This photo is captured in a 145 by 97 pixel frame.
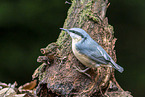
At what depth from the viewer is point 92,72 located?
70.0 inches

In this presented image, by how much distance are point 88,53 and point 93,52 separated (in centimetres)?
4

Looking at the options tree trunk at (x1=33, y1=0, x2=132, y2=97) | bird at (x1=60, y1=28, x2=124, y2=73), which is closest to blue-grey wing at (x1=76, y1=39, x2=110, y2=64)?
bird at (x1=60, y1=28, x2=124, y2=73)

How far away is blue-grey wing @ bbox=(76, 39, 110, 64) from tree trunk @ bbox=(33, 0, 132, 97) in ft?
0.50

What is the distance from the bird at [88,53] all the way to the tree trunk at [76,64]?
12 cm

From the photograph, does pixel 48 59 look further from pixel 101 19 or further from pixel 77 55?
pixel 101 19

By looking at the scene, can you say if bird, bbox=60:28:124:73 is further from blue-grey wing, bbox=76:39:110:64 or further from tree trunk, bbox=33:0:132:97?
tree trunk, bbox=33:0:132:97

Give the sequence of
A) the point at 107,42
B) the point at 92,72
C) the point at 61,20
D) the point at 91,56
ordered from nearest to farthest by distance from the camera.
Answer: the point at 91,56 → the point at 92,72 → the point at 107,42 → the point at 61,20

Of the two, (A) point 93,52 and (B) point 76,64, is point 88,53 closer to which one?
(A) point 93,52

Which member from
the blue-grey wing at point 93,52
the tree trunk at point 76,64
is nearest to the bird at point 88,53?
the blue-grey wing at point 93,52

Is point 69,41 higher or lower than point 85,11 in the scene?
lower

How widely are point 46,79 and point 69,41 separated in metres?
0.38

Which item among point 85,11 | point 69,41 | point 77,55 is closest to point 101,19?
point 85,11

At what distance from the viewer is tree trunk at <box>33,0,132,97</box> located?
174 cm

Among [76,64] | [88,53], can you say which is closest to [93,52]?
[88,53]
